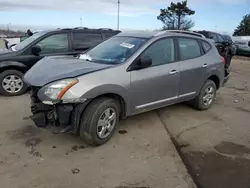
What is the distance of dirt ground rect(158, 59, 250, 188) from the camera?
131 inches

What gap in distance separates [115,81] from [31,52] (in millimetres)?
3408

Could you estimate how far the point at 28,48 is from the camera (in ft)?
21.0

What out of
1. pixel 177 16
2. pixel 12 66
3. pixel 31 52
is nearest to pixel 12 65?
pixel 12 66

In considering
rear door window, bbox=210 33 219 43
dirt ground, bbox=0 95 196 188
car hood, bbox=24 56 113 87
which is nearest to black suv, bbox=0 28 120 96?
dirt ground, bbox=0 95 196 188

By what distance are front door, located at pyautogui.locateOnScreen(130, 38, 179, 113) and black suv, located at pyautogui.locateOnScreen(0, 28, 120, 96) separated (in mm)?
2985

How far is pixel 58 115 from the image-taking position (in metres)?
3.58

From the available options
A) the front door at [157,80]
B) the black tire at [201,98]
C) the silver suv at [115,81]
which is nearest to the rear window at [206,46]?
the silver suv at [115,81]

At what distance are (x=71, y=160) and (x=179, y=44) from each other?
2.88m

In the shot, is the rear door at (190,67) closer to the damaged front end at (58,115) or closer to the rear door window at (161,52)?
the rear door window at (161,52)

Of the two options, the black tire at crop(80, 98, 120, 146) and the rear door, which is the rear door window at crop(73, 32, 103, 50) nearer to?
the rear door

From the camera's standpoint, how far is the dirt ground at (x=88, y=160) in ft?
10.2

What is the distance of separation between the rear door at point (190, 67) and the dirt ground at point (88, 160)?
101cm

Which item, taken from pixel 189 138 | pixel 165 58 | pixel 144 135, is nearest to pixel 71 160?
pixel 144 135

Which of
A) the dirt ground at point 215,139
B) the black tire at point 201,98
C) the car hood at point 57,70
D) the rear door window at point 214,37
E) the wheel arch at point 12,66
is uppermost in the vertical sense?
the rear door window at point 214,37
